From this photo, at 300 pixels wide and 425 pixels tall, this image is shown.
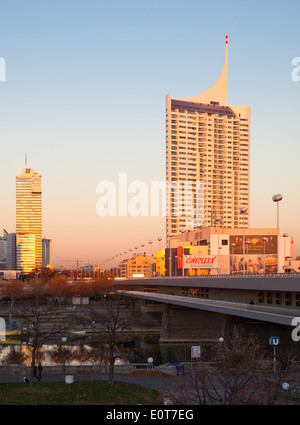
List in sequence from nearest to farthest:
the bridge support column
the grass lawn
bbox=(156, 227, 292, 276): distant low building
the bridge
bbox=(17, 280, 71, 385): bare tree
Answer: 1. the grass lawn
2. the bridge
3. bbox=(17, 280, 71, 385): bare tree
4. the bridge support column
5. bbox=(156, 227, 292, 276): distant low building

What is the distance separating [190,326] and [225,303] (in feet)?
92.1

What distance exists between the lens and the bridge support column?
67.6 metres

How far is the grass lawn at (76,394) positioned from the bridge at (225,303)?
8822 millimetres

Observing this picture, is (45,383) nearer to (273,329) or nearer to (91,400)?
(91,400)

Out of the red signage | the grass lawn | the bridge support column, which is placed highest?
the red signage

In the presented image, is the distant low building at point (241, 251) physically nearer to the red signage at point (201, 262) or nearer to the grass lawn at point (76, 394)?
the red signage at point (201, 262)

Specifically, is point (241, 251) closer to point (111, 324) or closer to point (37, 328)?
point (111, 324)

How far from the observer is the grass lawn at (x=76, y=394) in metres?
27.0

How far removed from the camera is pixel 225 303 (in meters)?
42.2

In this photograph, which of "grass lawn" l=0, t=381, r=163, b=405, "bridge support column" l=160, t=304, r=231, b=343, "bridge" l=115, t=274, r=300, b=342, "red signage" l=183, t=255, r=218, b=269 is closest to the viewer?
"grass lawn" l=0, t=381, r=163, b=405

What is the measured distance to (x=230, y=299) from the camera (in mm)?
48062

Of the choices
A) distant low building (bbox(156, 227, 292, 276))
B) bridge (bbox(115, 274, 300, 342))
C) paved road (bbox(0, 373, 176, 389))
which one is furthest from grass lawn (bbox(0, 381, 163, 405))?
distant low building (bbox(156, 227, 292, 276))

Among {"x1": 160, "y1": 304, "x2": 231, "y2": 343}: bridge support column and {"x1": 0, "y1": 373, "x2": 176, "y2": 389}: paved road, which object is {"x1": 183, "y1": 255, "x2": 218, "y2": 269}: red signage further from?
{"x1": 0, "y1": 373, "x2": 176, "y2": 389}: paved road

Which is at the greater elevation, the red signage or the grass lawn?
the red signage
